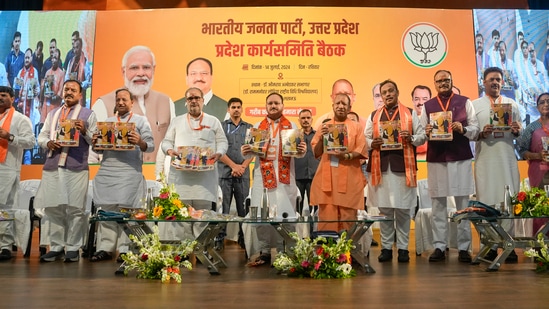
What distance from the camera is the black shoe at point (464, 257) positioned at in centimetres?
557

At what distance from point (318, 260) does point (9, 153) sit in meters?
3.48

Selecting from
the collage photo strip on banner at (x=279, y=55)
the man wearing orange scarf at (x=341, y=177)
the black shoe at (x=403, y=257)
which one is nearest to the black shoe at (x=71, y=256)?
the man wearing orange scarf at (x=341, y=177)

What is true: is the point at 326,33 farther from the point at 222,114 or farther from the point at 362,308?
the point at 362,308

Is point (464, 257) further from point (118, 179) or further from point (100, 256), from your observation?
point (100, 256)

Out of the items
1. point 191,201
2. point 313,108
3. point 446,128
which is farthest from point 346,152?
point 313,108

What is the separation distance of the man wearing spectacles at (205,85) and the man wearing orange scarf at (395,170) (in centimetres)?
357

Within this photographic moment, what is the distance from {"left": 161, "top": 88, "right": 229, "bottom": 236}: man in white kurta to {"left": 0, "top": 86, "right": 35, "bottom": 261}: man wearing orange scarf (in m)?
1.48

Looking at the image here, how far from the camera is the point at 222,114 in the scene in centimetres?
882

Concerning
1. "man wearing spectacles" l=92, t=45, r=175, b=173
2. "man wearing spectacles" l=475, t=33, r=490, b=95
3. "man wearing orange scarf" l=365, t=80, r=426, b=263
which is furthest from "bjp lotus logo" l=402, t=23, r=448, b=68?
"man wearing spectacles" l=92, t=45, r=175, b=173

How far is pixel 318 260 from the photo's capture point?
175 inches

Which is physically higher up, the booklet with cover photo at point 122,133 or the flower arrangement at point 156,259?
the booklet with cover photo at point 122,133

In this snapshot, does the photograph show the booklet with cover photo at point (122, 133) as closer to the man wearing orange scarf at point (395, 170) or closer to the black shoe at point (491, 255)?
the man wearing orange scarf at point (395, 170)

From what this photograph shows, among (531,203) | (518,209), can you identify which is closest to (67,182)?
(518,209)

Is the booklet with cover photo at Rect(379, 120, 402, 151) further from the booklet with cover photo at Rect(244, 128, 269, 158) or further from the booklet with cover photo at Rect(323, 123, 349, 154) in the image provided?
the booklet with cover photo at Rect(244, 128, 269, 158)
